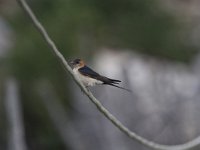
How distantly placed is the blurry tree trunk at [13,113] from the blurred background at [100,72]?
0.5 inches

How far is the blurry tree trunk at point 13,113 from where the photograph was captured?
32.1 ft

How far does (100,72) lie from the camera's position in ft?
35.7

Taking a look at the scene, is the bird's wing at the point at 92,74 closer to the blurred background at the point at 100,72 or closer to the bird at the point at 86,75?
the bird at the point at 86,75

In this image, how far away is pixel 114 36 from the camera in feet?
51.3

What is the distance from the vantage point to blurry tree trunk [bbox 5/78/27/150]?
385 inches

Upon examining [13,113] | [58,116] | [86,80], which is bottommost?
[58,116]

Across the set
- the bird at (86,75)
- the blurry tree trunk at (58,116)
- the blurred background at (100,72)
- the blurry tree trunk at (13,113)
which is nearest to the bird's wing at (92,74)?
the bird at (86,75)

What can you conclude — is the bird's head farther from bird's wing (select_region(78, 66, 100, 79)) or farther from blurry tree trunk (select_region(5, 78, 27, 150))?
blurry tree trunk (select_region(5, 78, 27, 150))

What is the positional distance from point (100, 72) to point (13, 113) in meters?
1.08

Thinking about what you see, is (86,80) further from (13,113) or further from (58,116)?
(58,116)

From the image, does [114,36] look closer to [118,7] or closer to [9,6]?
[118,7]

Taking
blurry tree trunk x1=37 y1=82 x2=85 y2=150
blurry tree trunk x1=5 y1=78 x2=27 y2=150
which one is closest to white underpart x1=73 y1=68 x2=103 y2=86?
blurry tree trunk x1=5 y1=78 x2=27 y2=150

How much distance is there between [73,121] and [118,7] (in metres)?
5.62

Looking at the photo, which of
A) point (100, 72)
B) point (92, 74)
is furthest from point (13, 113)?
point (92, 74)
